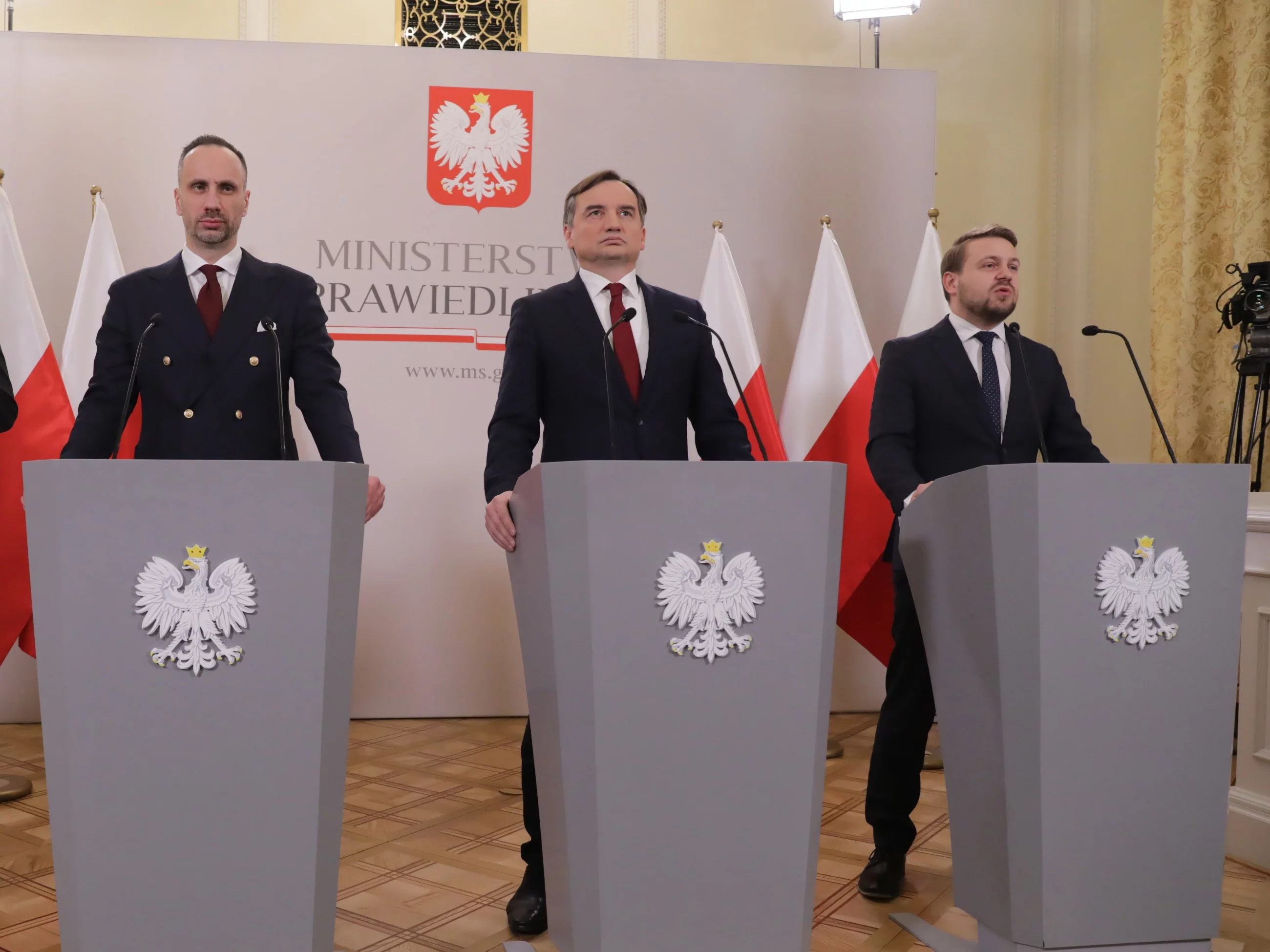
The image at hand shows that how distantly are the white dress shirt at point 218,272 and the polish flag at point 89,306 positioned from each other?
59.9 inches

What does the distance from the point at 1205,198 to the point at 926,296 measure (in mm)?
1039

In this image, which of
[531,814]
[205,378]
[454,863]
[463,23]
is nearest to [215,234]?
[205,378]

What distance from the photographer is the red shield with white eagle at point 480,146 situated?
3.82m

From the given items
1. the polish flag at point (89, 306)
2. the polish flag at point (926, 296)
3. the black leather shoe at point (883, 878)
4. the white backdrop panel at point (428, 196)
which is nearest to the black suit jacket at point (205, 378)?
the black leather shoe at point (883, 878)

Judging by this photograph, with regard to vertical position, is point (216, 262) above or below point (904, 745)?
above

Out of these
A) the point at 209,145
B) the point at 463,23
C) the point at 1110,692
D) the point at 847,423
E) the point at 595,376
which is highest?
the point at 463,23

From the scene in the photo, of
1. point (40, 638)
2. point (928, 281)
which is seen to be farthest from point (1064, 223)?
point (40, 638)

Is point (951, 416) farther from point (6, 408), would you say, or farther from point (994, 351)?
point (6, 408)

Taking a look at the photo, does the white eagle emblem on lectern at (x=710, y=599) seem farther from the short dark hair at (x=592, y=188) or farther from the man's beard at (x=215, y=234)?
the man's beard at (x=215, y=234)

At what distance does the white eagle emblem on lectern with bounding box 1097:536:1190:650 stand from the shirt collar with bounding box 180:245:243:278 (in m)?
1.75

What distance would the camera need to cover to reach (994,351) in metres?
2.37

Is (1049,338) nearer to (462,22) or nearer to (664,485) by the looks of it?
(462,22)

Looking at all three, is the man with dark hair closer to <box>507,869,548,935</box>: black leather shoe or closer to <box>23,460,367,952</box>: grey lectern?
<box>507,869,548,935</box>: black leather shoe

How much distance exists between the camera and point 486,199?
3.84 m
